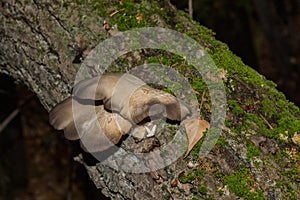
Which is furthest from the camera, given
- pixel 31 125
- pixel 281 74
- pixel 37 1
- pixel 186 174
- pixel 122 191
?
pixel 281 74

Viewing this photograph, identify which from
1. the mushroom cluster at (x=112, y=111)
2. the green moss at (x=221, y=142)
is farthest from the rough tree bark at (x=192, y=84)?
the mushroom cluster at (x=112, y=111)

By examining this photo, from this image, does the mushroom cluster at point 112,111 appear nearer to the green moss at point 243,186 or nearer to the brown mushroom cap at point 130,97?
the brown mushroom cap at point 130,97

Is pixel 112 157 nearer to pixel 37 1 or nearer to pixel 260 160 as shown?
pixel 260 160

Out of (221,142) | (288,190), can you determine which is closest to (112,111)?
(221,142)

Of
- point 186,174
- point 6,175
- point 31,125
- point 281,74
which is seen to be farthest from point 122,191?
point 281,74

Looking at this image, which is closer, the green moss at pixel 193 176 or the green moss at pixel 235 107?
the green moss at pixel 193 176
